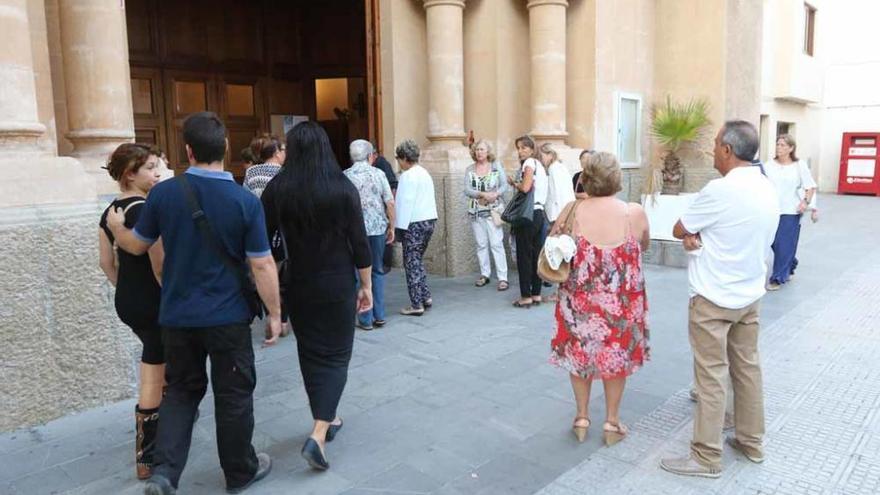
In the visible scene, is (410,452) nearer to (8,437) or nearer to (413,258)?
(8,437)

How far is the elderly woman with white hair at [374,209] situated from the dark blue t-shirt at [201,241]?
2.82 meters

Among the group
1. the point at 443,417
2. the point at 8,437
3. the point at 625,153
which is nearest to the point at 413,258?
the point at 443,417

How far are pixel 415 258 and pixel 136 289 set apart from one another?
3.46 m

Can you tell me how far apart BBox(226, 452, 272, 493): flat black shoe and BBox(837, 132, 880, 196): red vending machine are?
21161 mm

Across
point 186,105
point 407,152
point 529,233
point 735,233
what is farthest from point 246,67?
point 735,233

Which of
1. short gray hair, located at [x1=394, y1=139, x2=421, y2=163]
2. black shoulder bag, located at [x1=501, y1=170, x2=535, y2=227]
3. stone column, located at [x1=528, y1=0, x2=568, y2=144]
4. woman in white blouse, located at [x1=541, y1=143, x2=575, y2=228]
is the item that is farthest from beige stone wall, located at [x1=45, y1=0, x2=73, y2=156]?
stone column, located at [x1=528, y1=0, x2=568, y2=144]

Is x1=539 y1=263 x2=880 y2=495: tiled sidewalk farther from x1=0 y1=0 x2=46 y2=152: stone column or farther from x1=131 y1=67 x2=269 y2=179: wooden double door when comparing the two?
x1=131 y1=67 x2=269 y2=179: wooden double door

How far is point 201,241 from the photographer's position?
2809 millimetres

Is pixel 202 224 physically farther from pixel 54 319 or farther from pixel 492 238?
pixel 492 238

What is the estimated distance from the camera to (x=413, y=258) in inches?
251

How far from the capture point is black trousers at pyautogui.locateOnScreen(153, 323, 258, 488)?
2.92m

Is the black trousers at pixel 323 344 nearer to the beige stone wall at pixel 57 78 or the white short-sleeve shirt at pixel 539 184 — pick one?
the beige stone wall at pixel 57 78

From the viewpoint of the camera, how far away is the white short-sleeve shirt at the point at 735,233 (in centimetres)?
307

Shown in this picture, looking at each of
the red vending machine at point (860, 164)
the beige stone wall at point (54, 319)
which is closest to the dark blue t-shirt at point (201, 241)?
the beige stone wall at point (54, 319)
